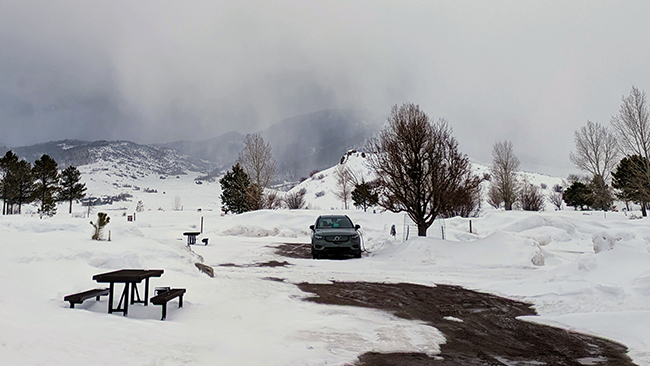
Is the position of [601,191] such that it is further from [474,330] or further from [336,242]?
[474,330]

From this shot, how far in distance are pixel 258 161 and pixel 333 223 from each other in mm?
38013

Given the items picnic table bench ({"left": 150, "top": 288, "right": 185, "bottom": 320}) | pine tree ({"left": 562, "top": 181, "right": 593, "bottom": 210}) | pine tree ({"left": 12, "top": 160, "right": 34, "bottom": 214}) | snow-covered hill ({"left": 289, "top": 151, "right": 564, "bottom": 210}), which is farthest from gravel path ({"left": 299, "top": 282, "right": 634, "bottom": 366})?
snow-covered hill ({"left": 289, "top": 151, "right": 564, "bottom": 210})

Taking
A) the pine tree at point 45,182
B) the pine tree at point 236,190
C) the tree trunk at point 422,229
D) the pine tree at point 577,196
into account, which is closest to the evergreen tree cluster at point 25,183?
the pine tree at point 45,182

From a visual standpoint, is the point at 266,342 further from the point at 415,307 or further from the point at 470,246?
the point at 470,246

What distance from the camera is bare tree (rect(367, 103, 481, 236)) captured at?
16.9 m

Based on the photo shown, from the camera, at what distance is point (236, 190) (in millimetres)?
56500

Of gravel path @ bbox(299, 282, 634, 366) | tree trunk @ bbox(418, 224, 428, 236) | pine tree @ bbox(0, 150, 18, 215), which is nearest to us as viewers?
gravel path @ bbox(299, 282, 634, 366)

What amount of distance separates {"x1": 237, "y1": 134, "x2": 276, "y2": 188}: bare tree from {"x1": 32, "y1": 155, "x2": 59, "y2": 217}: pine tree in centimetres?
2907

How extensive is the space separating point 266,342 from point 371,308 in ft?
9.37

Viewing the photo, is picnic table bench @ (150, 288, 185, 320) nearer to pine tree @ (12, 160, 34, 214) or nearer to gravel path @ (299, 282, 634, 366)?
gravel path @ (299, 282, 634, 366)

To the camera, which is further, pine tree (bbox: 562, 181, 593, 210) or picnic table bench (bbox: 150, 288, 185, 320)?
pine tree (bbox: 562, 181, 593, 210)

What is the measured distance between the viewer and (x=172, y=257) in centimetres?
916

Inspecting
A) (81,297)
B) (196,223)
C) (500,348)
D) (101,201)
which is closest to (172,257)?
(81,297)

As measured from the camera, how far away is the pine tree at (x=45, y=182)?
5300 centimetres
